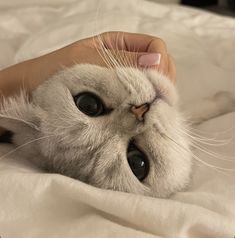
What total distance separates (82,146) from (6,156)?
0.15m

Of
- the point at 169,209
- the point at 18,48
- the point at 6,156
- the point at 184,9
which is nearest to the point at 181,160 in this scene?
the point at 169,209

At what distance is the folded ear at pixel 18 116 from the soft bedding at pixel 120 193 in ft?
0.16

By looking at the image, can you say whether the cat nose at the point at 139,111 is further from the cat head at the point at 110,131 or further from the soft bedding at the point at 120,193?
the soft bedding at the point at 120,193

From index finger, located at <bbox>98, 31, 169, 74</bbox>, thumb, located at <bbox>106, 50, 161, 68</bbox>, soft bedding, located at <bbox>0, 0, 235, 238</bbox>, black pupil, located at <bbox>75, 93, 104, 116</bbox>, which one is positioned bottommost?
soft bedding, located at <bbox>0, 0, 235, 238</bbox>

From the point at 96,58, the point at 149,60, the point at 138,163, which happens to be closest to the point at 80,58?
the point at 96,58

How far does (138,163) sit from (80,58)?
0.26m

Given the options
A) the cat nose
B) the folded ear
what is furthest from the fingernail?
the folded ear

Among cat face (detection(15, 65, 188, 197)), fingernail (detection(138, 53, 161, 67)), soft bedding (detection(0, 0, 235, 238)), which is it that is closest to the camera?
soft bedding (detection(0, 0, 235, 238))

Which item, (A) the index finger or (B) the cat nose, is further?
(A) the index finger

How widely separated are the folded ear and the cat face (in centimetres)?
1

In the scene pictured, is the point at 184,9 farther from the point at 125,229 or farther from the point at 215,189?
the point at 125,229

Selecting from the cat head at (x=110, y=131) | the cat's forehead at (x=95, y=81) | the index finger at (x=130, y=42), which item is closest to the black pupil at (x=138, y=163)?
the cat head at (x=110, y=131)

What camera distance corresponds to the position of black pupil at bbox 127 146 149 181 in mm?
776

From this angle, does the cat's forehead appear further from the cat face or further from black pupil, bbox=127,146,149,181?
black pupil, bbox=127,146,149,181
